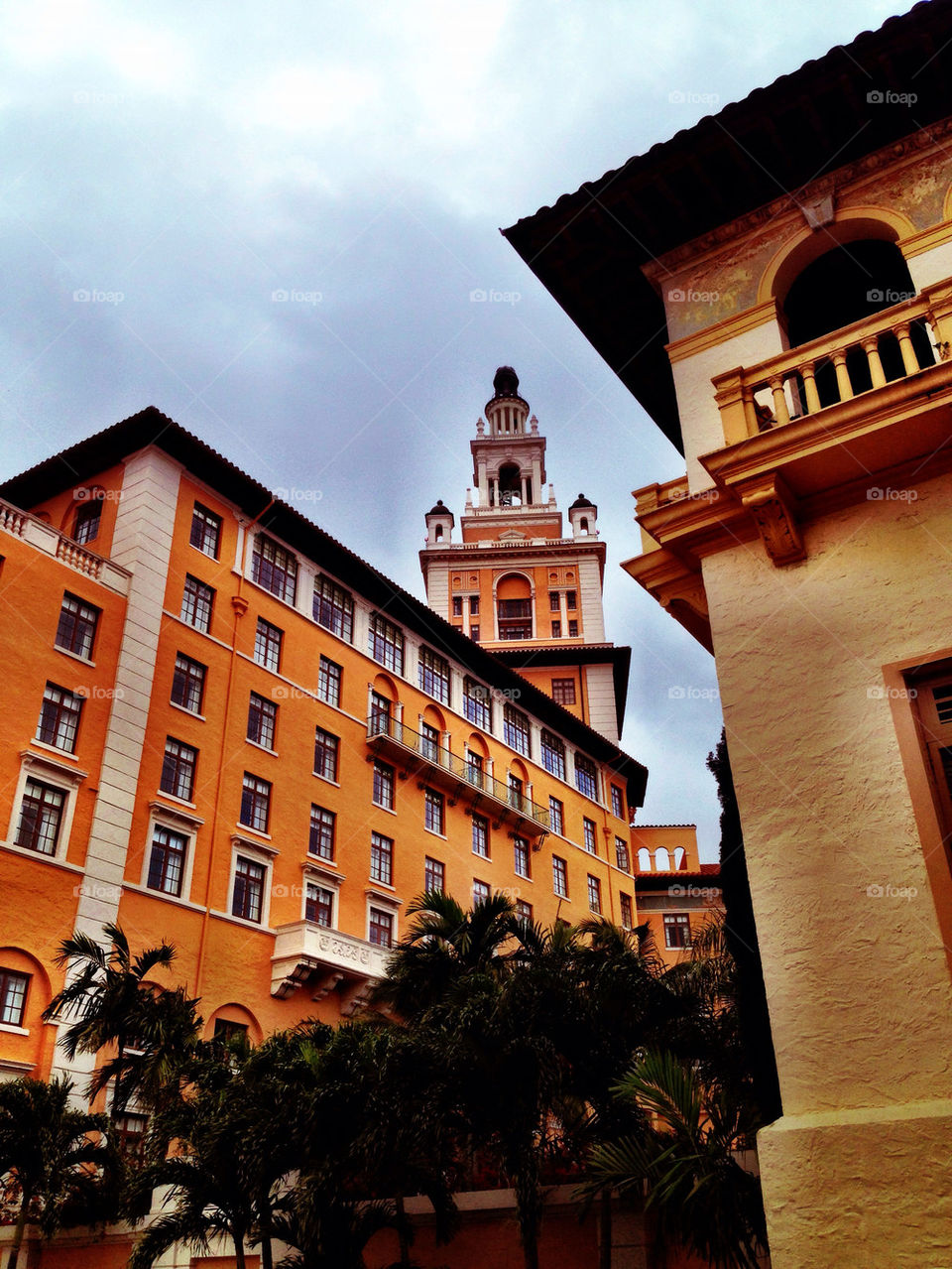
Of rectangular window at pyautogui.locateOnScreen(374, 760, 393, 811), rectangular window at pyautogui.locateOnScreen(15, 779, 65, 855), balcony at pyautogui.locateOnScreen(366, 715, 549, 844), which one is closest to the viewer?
rectangular window at pyautogui.locateOnScreen(15, 779, 65, 855)

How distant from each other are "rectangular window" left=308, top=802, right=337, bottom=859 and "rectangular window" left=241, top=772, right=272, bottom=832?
1873 millimetres

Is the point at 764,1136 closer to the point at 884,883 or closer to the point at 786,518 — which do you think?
the point at 884,883

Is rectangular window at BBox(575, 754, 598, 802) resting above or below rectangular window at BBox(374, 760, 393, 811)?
above

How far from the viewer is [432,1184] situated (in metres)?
12.0

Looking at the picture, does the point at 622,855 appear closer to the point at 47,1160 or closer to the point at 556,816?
the point at 556,816

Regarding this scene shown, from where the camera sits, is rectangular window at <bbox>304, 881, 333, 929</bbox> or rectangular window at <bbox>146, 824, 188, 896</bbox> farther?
rectangular window at <bbox>304, 881, 333, 929</bbox>

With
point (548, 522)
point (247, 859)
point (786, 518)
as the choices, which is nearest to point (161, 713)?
point (247, 859)

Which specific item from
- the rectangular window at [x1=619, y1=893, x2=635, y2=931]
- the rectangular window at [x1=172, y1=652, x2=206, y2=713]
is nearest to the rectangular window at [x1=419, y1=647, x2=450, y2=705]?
the rectangular window at [x1=172, y1=652, x2=206, y2=713]

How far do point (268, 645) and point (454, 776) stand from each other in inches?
351

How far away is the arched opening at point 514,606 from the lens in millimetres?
64500

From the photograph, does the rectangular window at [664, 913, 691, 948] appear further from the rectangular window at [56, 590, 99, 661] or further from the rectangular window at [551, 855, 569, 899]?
the rectangular window at [56, 590, 99, 661]

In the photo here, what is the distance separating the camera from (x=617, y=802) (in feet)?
163

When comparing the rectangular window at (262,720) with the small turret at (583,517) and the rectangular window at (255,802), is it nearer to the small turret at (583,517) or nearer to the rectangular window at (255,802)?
the rectangular window at (255,802)

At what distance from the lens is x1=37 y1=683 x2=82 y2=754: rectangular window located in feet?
79.4
